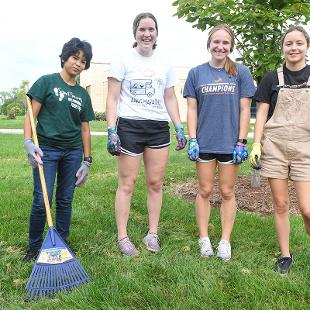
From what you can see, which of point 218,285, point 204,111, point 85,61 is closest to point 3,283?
point 218,285

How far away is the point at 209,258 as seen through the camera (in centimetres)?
371

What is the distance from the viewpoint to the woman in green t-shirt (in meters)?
3.48

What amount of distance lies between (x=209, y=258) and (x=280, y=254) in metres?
0.69

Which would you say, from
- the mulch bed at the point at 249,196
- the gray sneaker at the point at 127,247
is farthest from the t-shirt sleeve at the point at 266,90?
the mulch bed at the point at 249,196

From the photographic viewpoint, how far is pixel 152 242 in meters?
3.98

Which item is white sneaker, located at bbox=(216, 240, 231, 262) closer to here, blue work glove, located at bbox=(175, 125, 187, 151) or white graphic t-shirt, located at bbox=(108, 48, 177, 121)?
blue work glove, located at bbox=(175, 125, 187, 151)

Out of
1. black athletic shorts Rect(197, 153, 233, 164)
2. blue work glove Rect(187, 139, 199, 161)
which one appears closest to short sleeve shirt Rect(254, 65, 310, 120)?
black athletic shorts Rect(197, 153, 233, 164)

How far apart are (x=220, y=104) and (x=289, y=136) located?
0.64 metres

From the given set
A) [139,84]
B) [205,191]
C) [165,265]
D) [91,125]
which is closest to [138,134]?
[139,84]

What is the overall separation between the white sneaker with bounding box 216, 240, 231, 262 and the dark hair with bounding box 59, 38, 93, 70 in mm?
2051

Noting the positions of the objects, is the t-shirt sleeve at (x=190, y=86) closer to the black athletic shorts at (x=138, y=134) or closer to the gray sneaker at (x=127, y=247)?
the black athletic shorts at (x=138, y=134)

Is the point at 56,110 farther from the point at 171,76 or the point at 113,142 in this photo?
the point at 171,76

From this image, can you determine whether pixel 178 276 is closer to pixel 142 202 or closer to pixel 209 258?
pixel 209 258

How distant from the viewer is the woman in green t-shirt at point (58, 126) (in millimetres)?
3479
